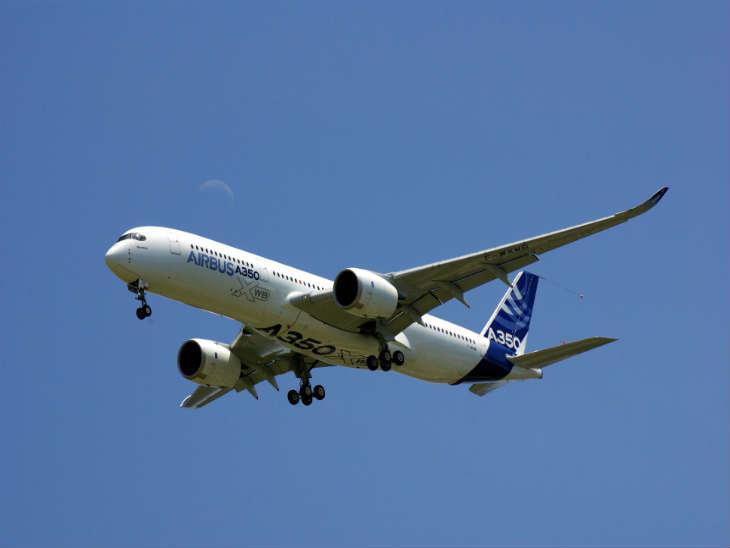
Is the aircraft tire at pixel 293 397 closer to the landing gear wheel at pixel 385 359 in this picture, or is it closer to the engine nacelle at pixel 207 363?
the engine nacelle at pixel 207 363

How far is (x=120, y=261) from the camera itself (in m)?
40.7

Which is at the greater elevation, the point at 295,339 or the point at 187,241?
the point at 187,241

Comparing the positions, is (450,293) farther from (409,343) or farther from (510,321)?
A: (510,321)

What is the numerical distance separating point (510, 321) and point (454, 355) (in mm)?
6570

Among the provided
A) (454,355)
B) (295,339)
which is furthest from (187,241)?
(454,355)

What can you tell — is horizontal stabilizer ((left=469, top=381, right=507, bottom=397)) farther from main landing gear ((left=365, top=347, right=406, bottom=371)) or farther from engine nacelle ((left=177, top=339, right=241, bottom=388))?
engine nacelle ((left=177, top=339, right=241, bottom=388))

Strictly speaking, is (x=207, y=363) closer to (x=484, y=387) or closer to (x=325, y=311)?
(x=325, y=311)

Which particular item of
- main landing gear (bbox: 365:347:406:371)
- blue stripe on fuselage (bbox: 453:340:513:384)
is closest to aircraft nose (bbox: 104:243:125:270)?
main landing gear (bbox: 365:347:406:371)

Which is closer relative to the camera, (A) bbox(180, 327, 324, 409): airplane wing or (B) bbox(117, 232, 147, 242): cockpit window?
(B) bbox(117, 232, 147, 242): cockpit window

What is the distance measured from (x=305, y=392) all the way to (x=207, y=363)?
13.2ft

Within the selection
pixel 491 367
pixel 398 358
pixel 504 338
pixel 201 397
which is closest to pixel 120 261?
pixel 398 358

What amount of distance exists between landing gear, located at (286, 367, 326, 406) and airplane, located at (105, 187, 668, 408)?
4 cm

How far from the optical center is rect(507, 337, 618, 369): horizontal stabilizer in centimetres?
4509

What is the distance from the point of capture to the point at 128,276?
40969 millimetres
